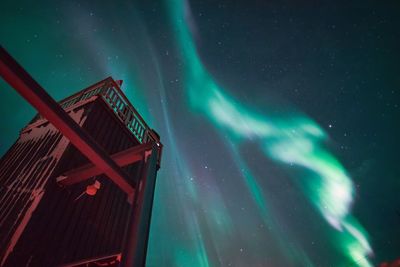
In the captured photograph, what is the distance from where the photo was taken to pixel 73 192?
6.29 metres

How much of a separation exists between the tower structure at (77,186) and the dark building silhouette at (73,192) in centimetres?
2

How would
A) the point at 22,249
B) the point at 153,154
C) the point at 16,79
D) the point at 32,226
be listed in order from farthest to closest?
the point at 32,226 < the point at 22,249 < the point at 153,154 < the point at 16,79

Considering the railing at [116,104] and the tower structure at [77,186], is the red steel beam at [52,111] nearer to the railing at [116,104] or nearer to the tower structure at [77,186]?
the tower structure at [77,186]

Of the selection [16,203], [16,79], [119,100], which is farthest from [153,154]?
[119,100]

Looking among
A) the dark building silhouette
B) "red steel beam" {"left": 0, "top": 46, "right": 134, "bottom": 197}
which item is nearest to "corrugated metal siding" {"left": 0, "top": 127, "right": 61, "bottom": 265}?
the dark building silhouette

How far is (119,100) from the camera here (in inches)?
362

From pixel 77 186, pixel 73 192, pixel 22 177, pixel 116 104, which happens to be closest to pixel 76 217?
pixel 73 192

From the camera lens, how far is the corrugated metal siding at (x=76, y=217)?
513cm

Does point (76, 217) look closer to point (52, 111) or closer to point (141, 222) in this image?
point (52, 111)

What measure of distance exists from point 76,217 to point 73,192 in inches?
27.2

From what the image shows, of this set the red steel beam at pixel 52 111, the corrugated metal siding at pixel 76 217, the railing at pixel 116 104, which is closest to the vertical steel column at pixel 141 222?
the red steel beam at pixel 52 111

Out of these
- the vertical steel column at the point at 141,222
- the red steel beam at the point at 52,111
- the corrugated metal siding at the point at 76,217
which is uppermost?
the corrugated metal siding at the point at 76,217

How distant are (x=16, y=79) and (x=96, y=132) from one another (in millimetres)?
5555

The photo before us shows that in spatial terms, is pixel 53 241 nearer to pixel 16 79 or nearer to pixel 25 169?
pixel 25 169
